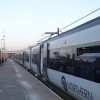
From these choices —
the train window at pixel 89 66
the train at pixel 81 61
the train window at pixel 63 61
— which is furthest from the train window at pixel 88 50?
the train window at pixel 63 61

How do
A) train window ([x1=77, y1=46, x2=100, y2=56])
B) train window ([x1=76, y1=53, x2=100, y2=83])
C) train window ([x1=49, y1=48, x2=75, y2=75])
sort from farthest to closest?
train window ([x1=49, y1=48, x2=75, y2=75]), train window ([x1=77, y1=46, x2=100, y2=56]), train window ([x1=76, y1=53, x2=100, y2=83])

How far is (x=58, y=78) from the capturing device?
14.4 metres

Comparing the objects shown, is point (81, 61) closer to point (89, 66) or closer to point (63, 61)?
point (89, 66)

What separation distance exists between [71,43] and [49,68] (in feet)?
19.2

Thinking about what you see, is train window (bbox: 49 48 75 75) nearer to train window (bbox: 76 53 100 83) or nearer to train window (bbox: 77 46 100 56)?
train window (bbox: 77 46 100 56)

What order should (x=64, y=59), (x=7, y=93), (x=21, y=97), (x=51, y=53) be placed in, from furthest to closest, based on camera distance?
(x=51, y=53), (x=7, y=93), (x=21, y=97), (x=64, y=59)

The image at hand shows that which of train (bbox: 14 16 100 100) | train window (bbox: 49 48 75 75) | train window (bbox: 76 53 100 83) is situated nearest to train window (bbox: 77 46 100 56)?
train (bbox: 14 16 100 100)

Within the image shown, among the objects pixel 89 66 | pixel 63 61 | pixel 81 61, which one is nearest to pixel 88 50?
pixel 89 66

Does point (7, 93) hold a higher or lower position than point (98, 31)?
lower

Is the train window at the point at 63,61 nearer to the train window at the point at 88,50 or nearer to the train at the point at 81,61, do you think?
the train at the point at 81,61

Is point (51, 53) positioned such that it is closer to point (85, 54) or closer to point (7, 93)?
point (7, 93)

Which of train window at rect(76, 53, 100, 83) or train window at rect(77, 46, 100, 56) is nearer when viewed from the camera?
train window at rect(76, 53, 100, 83)


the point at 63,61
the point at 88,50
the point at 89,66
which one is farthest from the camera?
the point at 63,61

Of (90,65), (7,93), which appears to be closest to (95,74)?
(90,65)
